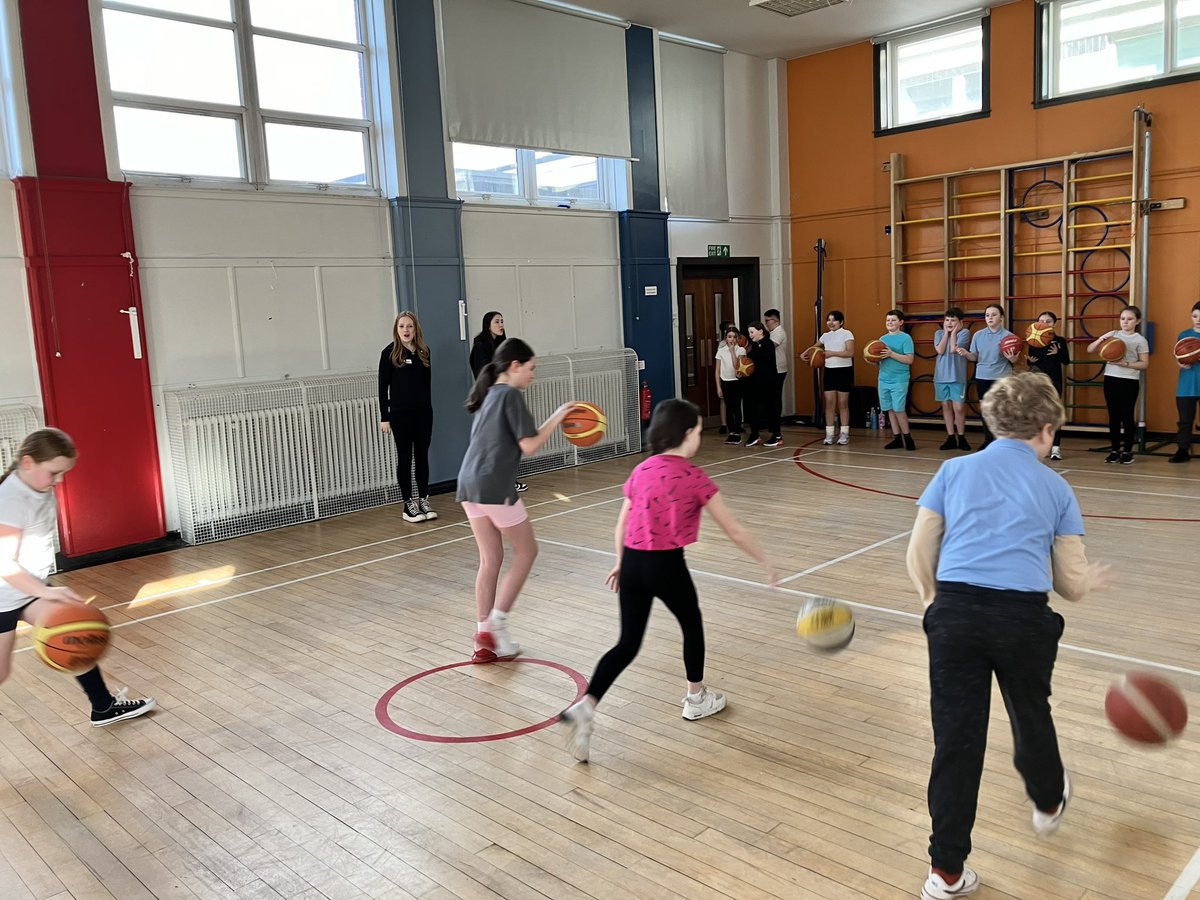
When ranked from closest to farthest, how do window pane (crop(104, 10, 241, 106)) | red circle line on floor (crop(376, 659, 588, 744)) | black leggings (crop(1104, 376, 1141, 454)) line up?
1. red circle line on floor (crop(376, 659, 588, 744))
2. window pane (crop(104, 10, 241, 106))
3. black leggings (crop(1104, 376, 1141, 454))

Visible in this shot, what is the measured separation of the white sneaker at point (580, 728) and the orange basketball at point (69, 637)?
1.93m

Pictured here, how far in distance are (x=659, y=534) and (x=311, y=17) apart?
24.4 ft

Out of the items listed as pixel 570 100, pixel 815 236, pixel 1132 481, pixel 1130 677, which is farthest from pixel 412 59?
pixel 1130 677

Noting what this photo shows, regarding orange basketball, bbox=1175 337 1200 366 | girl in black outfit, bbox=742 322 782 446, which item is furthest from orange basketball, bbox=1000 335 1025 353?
girl in black outfit, bbox=742 322 782 446

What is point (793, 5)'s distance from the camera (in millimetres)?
10719

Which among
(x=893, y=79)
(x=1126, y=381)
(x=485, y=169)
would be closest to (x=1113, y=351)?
(x=1126, y=381)

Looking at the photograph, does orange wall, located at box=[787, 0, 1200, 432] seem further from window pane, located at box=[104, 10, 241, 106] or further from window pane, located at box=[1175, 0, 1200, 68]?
window pane, located at box=[104, 10, 241, 106]

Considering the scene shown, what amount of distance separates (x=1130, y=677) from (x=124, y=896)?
333 centimetres

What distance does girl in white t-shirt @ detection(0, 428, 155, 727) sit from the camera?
3.71 metres

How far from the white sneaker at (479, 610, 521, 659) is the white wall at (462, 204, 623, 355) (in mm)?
5548

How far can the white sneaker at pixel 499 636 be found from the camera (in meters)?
5.04

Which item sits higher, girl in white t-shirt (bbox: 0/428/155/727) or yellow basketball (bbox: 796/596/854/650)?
girl in white t-shirt (bbox: 0/428/155/727)

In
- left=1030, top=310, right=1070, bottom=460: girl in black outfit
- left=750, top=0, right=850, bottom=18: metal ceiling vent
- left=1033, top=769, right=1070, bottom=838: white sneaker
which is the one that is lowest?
left=1033, top=769, right=1070, bottom=838: white sneaker

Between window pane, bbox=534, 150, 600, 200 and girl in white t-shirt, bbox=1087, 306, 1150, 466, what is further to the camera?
window pane, bbox=534, 150, 600, 200
